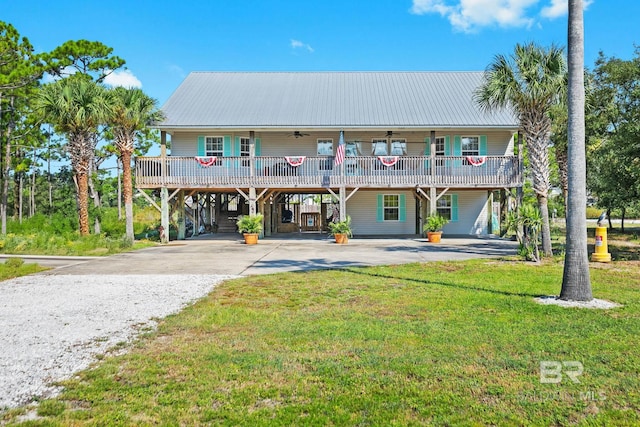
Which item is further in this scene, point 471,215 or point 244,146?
point 471,215

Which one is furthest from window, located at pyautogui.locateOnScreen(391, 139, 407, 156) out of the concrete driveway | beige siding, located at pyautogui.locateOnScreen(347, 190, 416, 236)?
the concrete driveway

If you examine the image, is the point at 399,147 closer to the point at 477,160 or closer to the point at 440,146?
the point at 440,146

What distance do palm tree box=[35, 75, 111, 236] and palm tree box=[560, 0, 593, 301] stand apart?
53.4 feet

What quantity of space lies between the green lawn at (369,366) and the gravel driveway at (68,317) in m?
0.40

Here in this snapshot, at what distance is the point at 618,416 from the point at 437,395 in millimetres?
1233

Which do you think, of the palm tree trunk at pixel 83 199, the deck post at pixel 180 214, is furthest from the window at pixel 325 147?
the palm tree trunk at pixel 83 199

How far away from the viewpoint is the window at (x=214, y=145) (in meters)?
22.4

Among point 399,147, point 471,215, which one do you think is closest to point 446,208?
point 471,215

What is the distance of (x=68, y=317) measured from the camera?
638 centimetres

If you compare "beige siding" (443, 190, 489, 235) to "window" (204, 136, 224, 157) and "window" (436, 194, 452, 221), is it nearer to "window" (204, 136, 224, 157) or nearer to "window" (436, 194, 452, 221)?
"window" (436, 194, 452, 221)

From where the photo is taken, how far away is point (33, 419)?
3211mm

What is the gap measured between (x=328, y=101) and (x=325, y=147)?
2.39 m

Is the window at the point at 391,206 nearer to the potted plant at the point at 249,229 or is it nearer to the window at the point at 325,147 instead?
the window at the point at 325,147

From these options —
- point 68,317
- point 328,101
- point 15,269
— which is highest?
point 328,101
